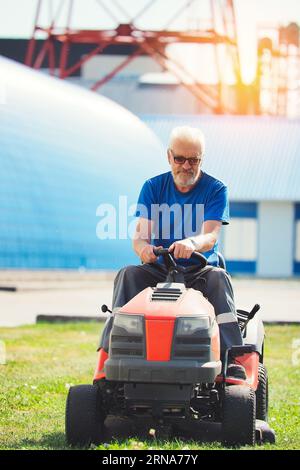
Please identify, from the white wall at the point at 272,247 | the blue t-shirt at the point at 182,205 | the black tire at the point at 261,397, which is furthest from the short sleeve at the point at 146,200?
the white wall at the point at 272,247

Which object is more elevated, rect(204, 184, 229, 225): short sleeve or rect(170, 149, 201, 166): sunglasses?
rect(170, 149, 201, 166): sunglasses

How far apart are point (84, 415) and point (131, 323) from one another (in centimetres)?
60

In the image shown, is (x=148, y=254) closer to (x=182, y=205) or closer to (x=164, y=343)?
(x=182, y=205)

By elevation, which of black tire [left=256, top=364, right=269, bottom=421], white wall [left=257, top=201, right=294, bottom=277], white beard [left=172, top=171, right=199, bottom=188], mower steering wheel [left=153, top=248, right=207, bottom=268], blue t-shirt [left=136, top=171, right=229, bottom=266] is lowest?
white wall [left=257, top=201, right=294, bottom=277]

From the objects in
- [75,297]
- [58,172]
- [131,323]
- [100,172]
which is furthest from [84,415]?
[100,172]

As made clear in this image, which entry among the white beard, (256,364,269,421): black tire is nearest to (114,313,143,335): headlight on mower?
the white beard

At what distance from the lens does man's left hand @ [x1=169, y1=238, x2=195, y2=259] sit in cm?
553

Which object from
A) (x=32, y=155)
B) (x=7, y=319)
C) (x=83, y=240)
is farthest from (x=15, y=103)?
(x=7, y=319)

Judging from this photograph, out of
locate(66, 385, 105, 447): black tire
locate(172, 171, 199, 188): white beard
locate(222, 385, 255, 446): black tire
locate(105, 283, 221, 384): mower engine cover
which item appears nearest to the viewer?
locate(105, 283, 221, 384): mower engine cover

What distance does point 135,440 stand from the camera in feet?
18.6

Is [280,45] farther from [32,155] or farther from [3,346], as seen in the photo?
[3,346]

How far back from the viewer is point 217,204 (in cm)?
600

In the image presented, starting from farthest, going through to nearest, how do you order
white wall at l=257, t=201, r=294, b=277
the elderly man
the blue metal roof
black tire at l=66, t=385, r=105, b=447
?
white wall at l=257, t=201, r=294, b=277 → the blue metal roof → the elderly man → black tire at l=66, t=385, r=105, b=447

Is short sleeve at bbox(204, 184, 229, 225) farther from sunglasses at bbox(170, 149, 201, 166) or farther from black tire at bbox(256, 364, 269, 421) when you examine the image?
black tire at bbox(256, 364, 269, 421)
